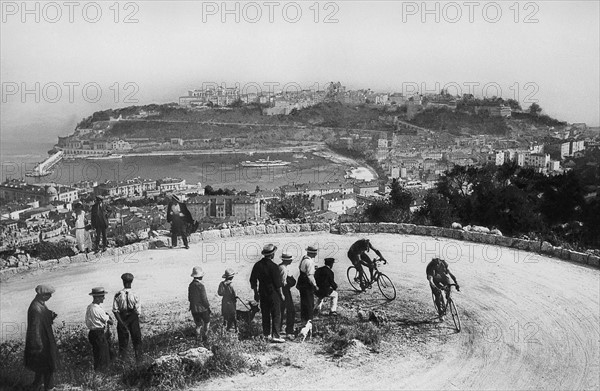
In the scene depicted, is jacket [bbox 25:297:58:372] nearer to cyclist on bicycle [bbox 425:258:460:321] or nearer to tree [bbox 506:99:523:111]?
cyclist on bicycle [bbox 425:258:460:321]

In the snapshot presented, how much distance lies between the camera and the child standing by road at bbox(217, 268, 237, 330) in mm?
7770

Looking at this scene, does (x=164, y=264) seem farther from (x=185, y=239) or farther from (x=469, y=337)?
(x=469, y=337)

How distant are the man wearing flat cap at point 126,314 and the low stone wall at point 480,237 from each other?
8.31m

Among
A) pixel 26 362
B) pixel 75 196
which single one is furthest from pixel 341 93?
pixel 26 362

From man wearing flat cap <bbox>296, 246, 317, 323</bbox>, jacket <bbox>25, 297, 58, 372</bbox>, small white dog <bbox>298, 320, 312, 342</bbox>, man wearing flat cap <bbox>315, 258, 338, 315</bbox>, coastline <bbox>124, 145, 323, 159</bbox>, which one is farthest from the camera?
coastline <bbox>124, 145, 323, 159</bbox>

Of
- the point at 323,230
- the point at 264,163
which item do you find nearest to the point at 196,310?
the point at 323,230

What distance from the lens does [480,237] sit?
544 inches

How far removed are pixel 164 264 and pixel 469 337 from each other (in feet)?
20.5

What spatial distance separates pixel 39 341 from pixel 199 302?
75.8 inches

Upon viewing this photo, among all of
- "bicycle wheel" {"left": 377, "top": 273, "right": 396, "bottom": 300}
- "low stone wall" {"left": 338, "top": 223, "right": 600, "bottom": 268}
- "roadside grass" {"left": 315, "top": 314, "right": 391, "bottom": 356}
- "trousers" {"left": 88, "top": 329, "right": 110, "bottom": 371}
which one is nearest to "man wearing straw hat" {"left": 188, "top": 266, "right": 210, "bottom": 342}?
"trousers" {"left": 88, "top": 329, "right": 110, "bottom": 371}

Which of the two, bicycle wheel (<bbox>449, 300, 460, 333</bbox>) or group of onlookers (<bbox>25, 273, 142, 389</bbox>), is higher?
group of onlookers (<bbox>25, 273, 142, 389</bbox>)

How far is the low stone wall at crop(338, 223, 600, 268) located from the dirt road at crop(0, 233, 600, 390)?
0.33 meters

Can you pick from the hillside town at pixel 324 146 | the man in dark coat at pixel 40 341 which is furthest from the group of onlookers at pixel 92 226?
the hillside town at pixel 324 146

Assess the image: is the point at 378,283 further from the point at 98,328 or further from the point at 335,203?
the point at 335,203
